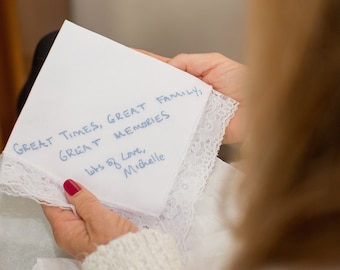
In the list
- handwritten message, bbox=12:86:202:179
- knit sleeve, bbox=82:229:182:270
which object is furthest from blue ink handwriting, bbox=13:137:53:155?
knit sleeve, bbox=82:229:182:270

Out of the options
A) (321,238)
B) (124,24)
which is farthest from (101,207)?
(124,24)

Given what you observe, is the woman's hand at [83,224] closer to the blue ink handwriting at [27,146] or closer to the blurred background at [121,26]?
the blue ink handwriting at [27,146]

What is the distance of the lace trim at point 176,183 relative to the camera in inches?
24.1

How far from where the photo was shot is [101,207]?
0.60m

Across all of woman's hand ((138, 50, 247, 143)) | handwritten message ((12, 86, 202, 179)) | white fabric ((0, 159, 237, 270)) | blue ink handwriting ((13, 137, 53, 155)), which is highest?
woman's hand ((138, 50, 247, 143))

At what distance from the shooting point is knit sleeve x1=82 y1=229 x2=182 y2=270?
1.73ft

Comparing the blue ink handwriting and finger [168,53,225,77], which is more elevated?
finger [168,53,225,77]

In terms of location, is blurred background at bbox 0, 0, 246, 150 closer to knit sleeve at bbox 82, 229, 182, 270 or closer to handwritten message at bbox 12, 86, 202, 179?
handwritten message at bbox 12, 86, 202, 179

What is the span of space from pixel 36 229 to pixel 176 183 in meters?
0.15

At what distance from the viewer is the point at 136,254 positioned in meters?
0.53

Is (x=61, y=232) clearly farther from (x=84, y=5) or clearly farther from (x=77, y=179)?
(x=84, y=5)

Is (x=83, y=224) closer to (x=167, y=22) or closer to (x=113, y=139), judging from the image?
(x=113, y=139)

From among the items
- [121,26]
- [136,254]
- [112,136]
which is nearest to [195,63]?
[112,136]

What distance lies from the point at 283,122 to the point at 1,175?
0.36 m
